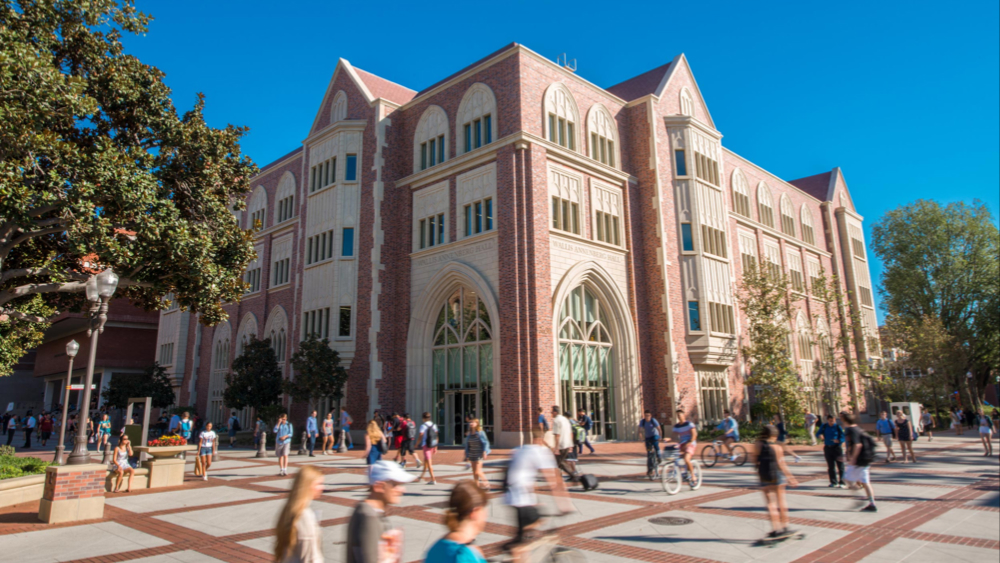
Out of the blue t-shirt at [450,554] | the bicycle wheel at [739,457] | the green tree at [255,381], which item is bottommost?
the bicycle wheel at [739,457]

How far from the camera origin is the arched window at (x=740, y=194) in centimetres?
3966

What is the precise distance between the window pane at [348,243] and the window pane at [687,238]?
56.5ft

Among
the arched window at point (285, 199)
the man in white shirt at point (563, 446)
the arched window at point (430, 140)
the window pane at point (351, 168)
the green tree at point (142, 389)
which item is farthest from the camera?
the green tree at point (142, 389)

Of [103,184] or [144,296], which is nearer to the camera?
[103,184]

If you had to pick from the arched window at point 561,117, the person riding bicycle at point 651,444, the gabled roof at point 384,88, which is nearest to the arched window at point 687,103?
the arched window at point 561,117

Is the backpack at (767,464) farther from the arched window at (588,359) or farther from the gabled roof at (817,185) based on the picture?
the gabled roof at (817,185)

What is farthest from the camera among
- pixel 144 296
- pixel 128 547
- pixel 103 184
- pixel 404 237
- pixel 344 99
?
pixel 344 99

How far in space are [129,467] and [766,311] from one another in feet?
93.1

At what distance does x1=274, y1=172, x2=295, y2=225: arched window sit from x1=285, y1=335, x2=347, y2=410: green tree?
44.6 ft

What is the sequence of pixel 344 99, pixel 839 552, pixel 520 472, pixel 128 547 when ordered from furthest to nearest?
pixel 344 99, pixel 128 547, pixel 839 552, pixel 520 472

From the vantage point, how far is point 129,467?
1449 centimetres

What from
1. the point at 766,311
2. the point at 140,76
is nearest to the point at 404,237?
the point at 140,76

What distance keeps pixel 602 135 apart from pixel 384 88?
13.9 metres

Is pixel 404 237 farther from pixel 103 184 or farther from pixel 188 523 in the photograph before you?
pixel 188 523
